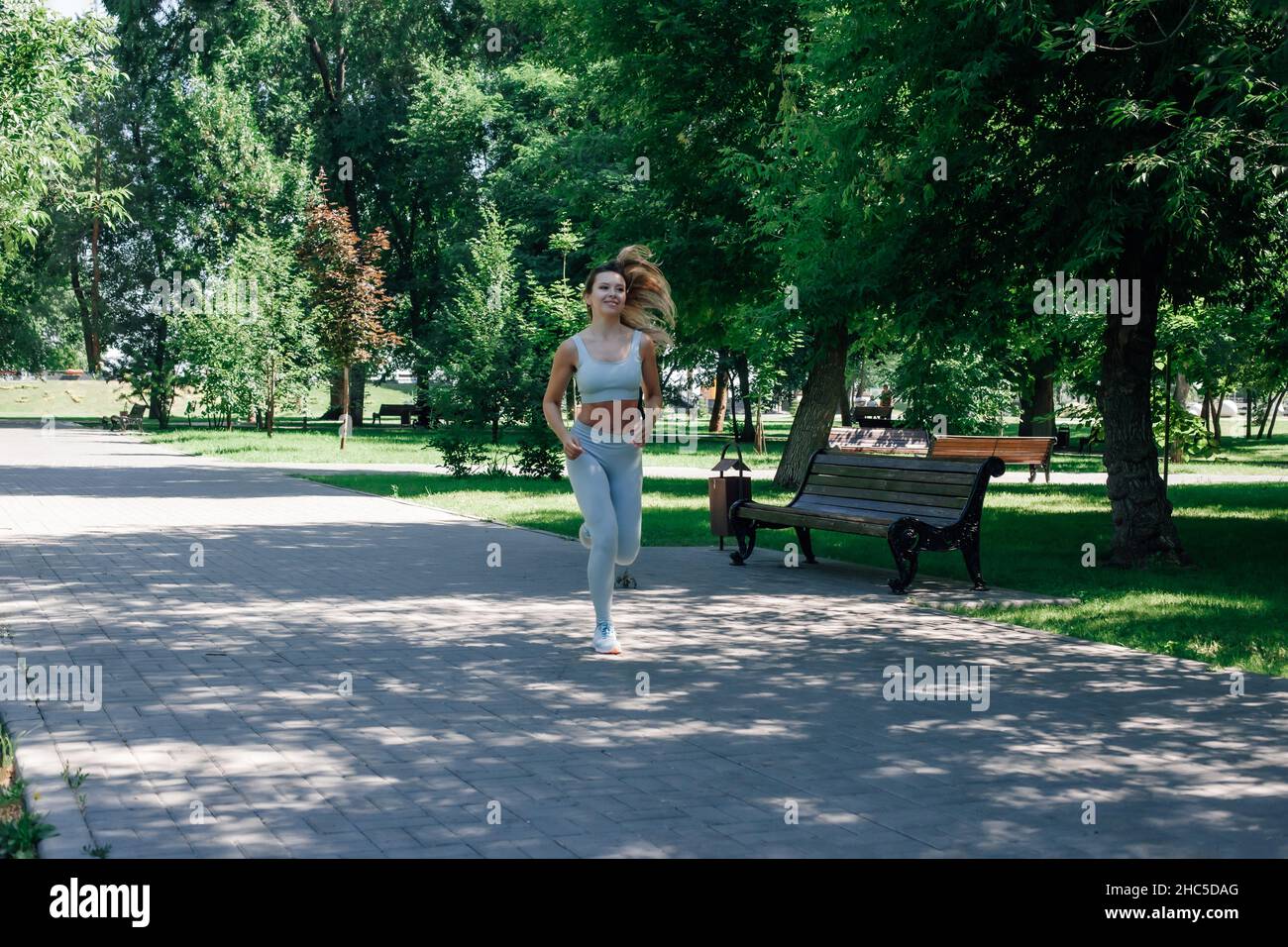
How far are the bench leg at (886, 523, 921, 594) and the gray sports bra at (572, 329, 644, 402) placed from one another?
3.58m

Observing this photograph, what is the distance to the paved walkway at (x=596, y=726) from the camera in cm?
460

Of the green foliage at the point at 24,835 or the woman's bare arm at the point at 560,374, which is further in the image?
the woman's bare arm at the point at 560,374

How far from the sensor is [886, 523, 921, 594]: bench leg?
34.6ft

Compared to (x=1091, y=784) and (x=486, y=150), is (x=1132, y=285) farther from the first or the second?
(x=486, y=150)

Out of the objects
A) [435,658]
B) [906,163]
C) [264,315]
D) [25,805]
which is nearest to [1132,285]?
[906,163]

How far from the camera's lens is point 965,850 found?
4.40m

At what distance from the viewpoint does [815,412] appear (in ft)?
71.9

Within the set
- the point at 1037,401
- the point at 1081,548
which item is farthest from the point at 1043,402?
the point at 1081,548

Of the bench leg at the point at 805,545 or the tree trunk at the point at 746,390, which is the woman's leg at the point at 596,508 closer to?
the bench leg at the point at 805,545

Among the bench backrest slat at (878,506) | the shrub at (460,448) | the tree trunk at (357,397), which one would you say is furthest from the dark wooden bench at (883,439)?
the tree trunk at (357,397)

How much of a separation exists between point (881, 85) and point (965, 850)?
29.7ft

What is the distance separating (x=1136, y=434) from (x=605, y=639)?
258 inches

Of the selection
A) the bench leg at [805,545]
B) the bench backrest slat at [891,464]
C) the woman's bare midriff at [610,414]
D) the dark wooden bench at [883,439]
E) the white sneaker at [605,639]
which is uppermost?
the woman's bare midriff at [610,414]

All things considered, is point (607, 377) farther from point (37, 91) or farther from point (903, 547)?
point (37, 91)
